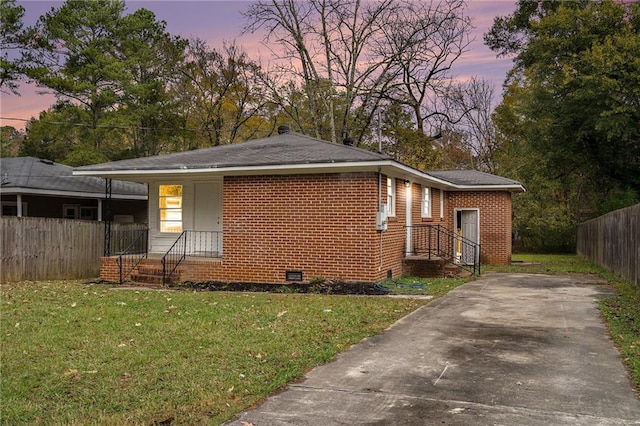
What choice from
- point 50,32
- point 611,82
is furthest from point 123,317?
point 50,32

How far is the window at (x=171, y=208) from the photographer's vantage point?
1603 centimetres

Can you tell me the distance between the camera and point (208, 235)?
51.7 feet

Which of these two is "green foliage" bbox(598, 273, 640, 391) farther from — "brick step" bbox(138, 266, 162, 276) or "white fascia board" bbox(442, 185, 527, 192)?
"brick step" bbox(138, 266, 162, 276)

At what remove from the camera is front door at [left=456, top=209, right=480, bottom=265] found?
2144 cm

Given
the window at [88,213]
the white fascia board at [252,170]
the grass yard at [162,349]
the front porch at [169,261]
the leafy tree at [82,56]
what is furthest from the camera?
the leafy tree at [82,56]

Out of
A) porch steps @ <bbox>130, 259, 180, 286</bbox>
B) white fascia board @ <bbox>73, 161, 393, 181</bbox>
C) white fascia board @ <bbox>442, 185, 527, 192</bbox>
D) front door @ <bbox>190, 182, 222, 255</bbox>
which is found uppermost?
white fascia board @ <bbox>442, 185, 527, 192</bbox>

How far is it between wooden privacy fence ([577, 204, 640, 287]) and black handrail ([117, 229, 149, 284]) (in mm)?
12099

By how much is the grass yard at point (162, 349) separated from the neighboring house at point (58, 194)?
954 centimetres

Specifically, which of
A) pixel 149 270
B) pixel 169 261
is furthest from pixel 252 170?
pixel 149 270

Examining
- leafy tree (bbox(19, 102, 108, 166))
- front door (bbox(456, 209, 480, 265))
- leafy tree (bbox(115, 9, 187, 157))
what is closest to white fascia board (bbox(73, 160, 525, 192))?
front door (bbox(456, 209, 480, 265))

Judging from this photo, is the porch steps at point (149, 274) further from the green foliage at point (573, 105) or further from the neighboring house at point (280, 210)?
the green foliage at point (573, 105)

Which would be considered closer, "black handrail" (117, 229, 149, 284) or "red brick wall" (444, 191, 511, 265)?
"black handrail" (117, 229, 149, 284)

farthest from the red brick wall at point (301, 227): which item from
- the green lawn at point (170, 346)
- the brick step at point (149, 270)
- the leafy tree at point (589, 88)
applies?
the leafy tree at point (589, 88)

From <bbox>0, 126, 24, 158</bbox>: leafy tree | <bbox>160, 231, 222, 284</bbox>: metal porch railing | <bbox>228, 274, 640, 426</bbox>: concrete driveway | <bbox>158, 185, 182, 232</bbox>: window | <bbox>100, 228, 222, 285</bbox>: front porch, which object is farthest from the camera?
<bbox>0, 126, 24, 158</bbox>: leafy tree
